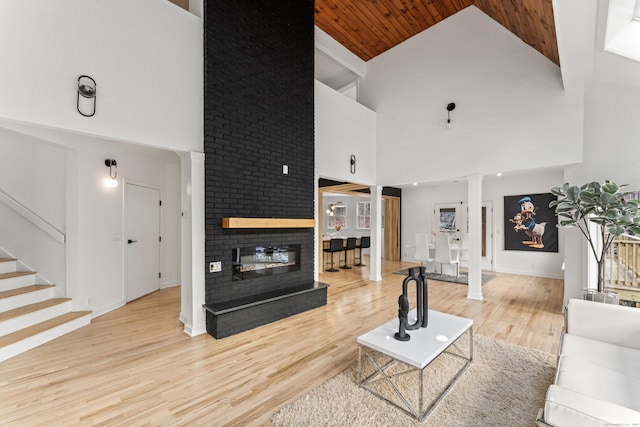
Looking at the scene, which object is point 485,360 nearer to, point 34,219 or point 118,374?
point 118,374

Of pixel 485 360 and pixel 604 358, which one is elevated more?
pixel 604 358

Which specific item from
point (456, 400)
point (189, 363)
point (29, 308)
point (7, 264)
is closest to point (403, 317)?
point (456, 400)

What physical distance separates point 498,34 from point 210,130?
16.4ft

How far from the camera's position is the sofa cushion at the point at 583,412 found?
1084mm

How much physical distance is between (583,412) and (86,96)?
4027mm

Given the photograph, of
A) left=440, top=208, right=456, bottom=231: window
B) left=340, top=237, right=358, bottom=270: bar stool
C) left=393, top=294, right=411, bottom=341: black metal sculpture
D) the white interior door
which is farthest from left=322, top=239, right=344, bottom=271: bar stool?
left=393, top=294, right=411, bottom=341: black metal sculpture

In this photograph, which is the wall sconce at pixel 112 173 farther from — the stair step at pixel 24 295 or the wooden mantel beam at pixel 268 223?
the wooden mantel beam at pixel 268 223

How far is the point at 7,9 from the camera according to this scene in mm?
2295

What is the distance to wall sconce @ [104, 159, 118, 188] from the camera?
411cm

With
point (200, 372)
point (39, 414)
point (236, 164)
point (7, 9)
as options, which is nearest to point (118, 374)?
point (39, 414)

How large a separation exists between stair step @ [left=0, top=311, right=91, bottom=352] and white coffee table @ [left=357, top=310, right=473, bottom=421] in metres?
3.37

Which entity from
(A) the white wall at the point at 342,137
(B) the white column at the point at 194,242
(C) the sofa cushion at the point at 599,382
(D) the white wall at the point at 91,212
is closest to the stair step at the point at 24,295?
(D) the white wall at the point at 91,212

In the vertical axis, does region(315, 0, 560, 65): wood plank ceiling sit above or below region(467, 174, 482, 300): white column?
above

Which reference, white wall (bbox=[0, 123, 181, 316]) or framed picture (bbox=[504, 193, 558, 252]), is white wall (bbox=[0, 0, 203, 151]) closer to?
white wall (bbox=[0, 123, 181, 316])
